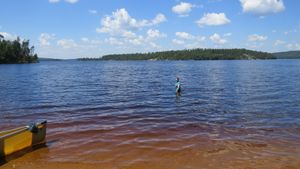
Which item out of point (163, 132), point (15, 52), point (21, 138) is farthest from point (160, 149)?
point (15, 52)

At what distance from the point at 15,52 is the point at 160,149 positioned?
172m

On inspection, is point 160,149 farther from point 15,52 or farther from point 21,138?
point 15,52

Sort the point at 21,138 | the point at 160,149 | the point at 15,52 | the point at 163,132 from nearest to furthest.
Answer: the point at 21,138 → the point at 160,149 → the point at 163,132 → the point at 15,52

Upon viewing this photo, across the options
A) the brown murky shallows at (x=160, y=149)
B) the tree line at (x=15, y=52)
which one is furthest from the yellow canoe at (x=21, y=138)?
the tree line at (x=15, y=52)

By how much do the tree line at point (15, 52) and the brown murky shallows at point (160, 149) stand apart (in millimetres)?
158035

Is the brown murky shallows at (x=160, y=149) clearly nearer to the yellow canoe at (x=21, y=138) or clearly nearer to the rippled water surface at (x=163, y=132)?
the rippled water surface at (x=163, y=132)

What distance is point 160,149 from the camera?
49.2ft

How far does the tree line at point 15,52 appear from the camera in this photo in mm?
163000

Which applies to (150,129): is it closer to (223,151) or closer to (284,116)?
(223,151)

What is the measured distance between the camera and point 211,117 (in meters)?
22.9

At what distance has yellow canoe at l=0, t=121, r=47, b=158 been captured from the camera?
1338cm

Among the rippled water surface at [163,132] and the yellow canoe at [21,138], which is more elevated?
the yellow canoe at [21,138]

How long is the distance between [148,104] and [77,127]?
10.6 meters

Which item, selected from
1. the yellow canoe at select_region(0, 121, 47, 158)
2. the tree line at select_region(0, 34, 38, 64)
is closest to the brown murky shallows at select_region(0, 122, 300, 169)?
the yellow canoe at select_region(0, 121, 47, 158)
